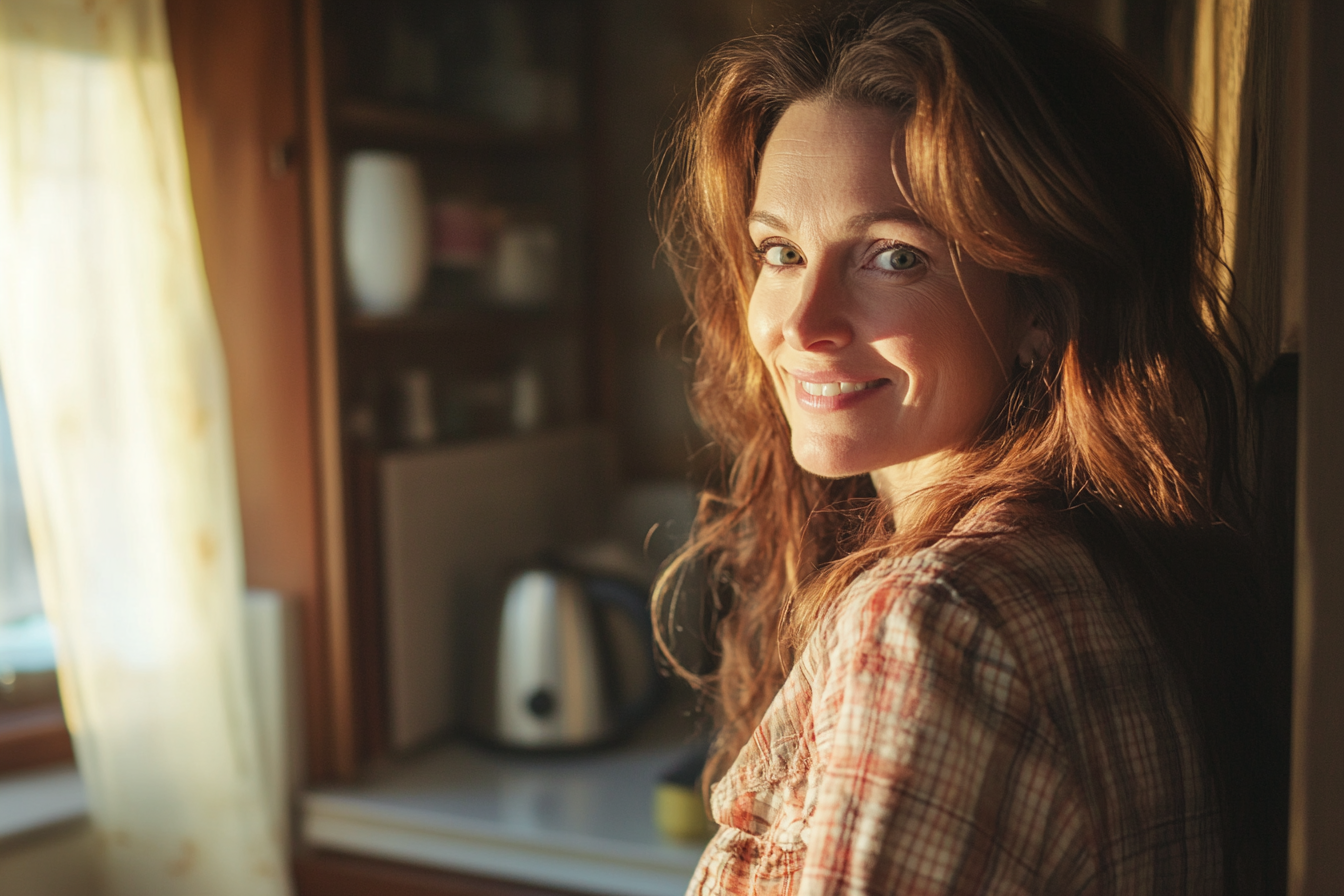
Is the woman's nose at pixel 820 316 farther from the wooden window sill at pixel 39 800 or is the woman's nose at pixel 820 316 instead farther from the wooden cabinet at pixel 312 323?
the wooden window sill at pixel 39 800

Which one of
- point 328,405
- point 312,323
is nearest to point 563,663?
point 328,405

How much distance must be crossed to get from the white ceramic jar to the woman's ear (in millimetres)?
1208

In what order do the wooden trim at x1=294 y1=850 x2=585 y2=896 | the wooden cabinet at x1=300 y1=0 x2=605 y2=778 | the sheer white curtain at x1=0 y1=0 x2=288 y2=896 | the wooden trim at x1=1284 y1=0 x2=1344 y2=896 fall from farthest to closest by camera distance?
1. the wooden cabinet at x1=300 y1=0 x2=605 y2=778
2. the wooden trim at x1=294 y1=850 x2=585 y2=896
3. the sheer white curtain at x1=0 y1=0 x2=288 y2=896
4. the wooden trim at x1=1284 y1=0 x2=1344 y2=896

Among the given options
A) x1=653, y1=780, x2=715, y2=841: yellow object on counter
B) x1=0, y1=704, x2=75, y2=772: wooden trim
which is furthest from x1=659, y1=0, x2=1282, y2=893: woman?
x1=0, y1=704, x2=75, y2=772: wooden trim

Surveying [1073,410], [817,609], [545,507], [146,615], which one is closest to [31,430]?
[146,615]

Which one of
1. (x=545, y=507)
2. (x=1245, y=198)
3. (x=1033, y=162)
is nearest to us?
(x=1033, y=162)

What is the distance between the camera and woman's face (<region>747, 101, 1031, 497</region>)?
0.71 metres

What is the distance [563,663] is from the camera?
1.76 metres

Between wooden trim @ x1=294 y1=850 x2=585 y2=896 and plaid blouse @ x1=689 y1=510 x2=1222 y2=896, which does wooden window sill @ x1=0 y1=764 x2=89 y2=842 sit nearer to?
wooden trim @ x1=294 y1=850 x2=585 y2=896

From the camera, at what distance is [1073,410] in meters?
0.70

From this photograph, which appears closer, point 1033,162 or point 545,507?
point 1033,162

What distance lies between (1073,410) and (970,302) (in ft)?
0.31

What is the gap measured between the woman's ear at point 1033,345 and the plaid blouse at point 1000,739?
173 mm

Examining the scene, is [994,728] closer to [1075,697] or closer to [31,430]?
[1075,697]
